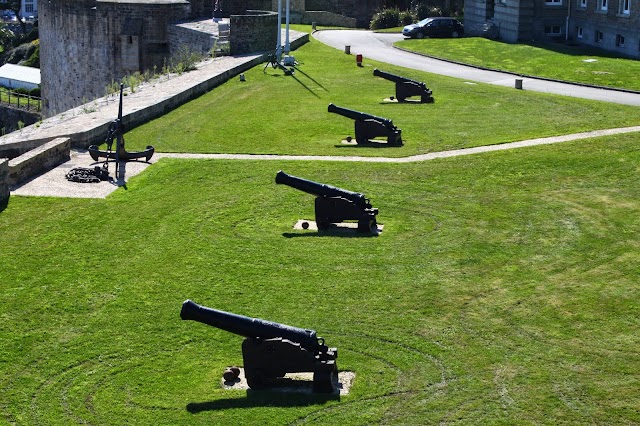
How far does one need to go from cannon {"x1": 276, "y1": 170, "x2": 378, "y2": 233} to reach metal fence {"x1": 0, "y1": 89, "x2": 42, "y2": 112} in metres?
53.0

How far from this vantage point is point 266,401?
45.8ft

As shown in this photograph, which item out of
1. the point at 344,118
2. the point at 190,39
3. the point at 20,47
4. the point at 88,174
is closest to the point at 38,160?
the point at 88,174

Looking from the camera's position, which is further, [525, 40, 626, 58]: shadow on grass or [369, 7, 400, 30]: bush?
[369, 7, 400, 30]: bush

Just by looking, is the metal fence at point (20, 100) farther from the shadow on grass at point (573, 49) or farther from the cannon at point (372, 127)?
the cannon at point (372, 127)

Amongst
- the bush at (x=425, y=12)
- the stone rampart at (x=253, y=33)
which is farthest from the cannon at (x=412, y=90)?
the bush at (x=425, y=12)

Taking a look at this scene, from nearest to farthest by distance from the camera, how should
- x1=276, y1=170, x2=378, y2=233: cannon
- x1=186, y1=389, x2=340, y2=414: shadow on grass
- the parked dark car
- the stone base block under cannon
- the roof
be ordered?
x1=186, y1=389, x2=340, y2=414: shadow on grass
the stone base block under cannon
x1=276, y1=170, x2=378, y2=233: cannon
the parked dark car
the roof

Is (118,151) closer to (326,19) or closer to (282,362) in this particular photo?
(282,362)

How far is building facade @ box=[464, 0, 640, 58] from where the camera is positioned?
147 feet

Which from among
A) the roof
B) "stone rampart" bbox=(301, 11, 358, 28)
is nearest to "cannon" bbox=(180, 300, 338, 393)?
"stone rampart" bbox=(301, 11, 358, 28)

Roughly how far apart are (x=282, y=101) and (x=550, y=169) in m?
11.6

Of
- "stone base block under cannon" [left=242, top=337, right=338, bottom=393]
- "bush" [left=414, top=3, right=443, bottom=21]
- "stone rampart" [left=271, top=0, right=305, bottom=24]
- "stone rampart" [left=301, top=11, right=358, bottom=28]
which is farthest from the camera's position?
"stone rampart" [left=301, top=11, right=358, bottom=28]

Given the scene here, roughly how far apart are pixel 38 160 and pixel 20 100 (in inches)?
2163

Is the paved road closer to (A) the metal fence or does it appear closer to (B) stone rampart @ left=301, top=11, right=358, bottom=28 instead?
(B) stone rampart @ left=301, top=11, right=358, bottom=28

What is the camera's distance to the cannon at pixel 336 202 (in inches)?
806
